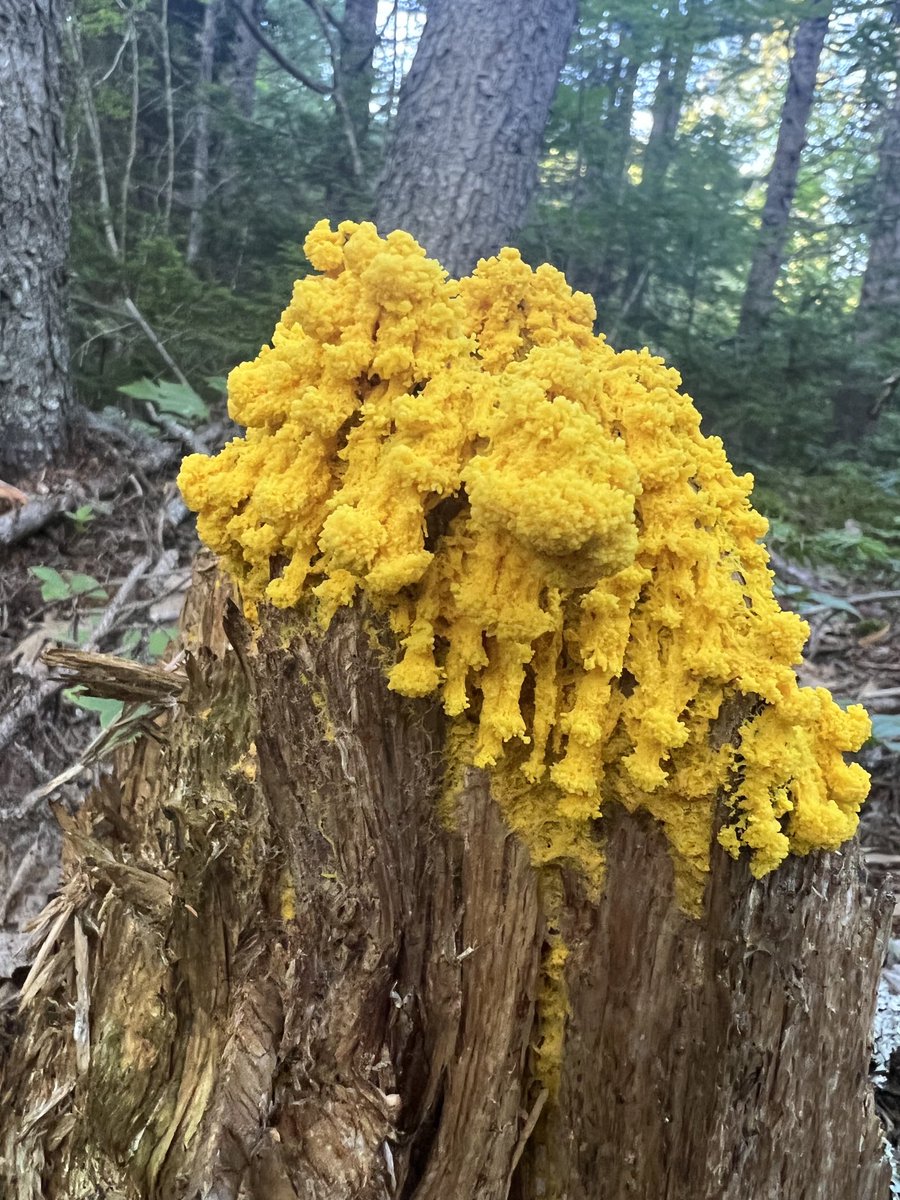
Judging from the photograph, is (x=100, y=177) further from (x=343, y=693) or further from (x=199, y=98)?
(x=343, y=693)

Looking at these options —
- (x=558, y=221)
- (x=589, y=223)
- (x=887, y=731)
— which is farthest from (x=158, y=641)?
(x=558, y=221)

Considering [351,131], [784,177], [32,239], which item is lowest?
[32,239]

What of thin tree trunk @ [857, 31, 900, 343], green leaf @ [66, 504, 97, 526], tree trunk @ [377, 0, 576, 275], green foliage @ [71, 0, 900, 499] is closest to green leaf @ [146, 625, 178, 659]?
green leaf @ [66, 504, 97, 526]

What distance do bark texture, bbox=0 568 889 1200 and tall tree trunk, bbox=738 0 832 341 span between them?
20.3 feet

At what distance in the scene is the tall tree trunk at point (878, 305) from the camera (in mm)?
6195

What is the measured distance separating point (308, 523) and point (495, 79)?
4.04 metres

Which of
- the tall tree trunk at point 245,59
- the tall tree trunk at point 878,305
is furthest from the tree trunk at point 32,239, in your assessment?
the tall tree trunk at point 878,305

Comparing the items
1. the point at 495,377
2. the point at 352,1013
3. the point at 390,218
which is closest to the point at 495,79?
the point at 390,218

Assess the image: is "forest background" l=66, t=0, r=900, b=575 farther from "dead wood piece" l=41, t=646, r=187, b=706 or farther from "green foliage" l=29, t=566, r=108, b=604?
"dead wood piece" l=41, t=646, r=187, b=706

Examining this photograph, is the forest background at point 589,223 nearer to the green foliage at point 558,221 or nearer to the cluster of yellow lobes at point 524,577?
the green foliage at point 558,221

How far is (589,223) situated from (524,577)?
587 cm

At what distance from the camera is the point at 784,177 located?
7.70 metres

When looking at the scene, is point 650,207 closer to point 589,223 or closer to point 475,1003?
point 589,223

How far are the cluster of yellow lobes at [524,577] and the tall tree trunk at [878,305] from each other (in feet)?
18.2
